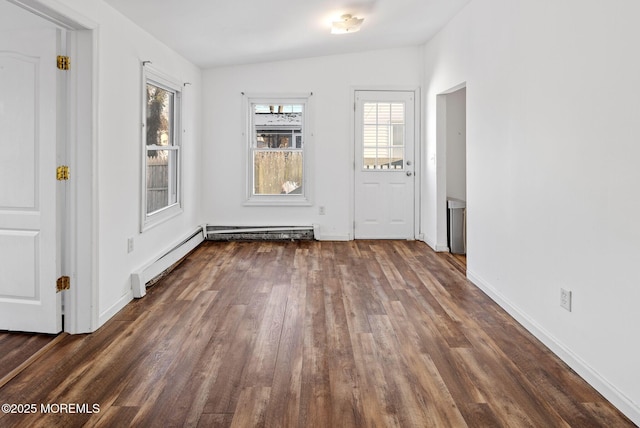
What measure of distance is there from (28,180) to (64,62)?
30.6 inches

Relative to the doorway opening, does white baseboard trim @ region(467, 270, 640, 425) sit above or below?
below

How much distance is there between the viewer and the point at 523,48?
3.14 m

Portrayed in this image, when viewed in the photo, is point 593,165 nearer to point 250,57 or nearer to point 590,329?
point 590,329

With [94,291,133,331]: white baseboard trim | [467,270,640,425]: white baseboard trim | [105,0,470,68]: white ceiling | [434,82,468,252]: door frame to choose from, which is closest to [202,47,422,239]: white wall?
[105,0,470,68]: white ceiling

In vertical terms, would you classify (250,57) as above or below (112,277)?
above

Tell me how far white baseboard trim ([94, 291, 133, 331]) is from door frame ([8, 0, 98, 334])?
0.29ft

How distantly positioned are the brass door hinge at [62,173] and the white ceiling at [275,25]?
4.04 feet

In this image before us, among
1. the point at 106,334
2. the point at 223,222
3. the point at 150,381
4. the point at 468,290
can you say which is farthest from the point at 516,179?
the point at 223,222

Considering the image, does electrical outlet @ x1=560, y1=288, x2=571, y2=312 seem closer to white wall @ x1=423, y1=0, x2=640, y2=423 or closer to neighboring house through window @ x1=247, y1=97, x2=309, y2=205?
white wall @ x1=423, y1=0, x2=640, y2=423

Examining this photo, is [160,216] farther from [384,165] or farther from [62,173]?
[384,165]

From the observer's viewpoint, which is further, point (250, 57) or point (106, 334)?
point (250, 57)

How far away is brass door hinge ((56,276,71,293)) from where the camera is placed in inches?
115

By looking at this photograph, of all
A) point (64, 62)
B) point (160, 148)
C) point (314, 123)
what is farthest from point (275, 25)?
point (64, 62)

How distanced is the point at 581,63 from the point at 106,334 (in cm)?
325
